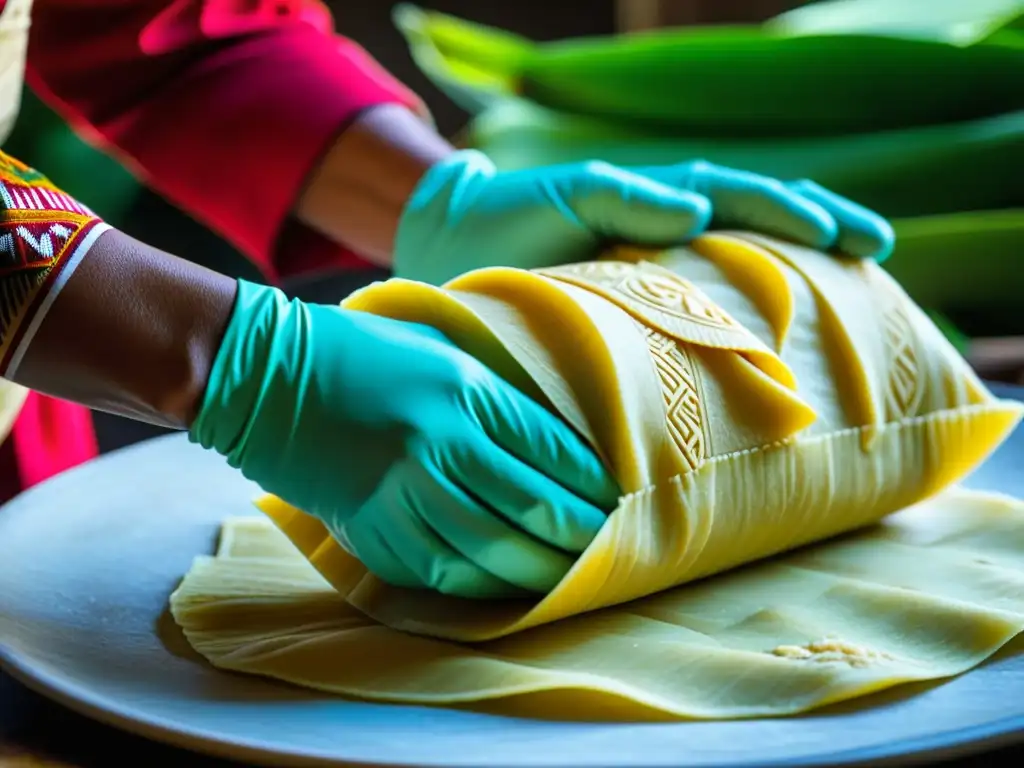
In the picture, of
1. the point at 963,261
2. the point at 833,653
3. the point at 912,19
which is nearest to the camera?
the point at 833,653

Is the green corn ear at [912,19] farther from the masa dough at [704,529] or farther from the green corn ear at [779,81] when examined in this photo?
the masa dough at [704,529]

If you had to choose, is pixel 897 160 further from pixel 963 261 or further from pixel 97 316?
pixel 97 316

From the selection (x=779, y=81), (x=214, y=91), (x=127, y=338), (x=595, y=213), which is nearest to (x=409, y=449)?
(x=127, y=338)

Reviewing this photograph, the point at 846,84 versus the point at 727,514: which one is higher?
the point at 846,84

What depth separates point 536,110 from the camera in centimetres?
193

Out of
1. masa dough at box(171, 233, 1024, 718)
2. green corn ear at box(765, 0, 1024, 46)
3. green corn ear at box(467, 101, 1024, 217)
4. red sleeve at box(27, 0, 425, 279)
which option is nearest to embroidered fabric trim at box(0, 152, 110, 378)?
masa dough at box(171, 233, 1024, 718)

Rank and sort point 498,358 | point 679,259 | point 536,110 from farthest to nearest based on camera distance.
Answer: point 536,110
point 679,259
point 498,358

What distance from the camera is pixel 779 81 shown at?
1.73 metres

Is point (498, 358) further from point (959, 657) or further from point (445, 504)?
point (959, 657)

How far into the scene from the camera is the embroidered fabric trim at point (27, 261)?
714mm

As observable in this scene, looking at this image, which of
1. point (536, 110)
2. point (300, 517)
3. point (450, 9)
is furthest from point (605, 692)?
point (450, 9)

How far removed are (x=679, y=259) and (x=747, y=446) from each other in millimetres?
180

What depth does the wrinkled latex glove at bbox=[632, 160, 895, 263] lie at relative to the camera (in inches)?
38.2

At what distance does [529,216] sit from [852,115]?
33.6 inches
